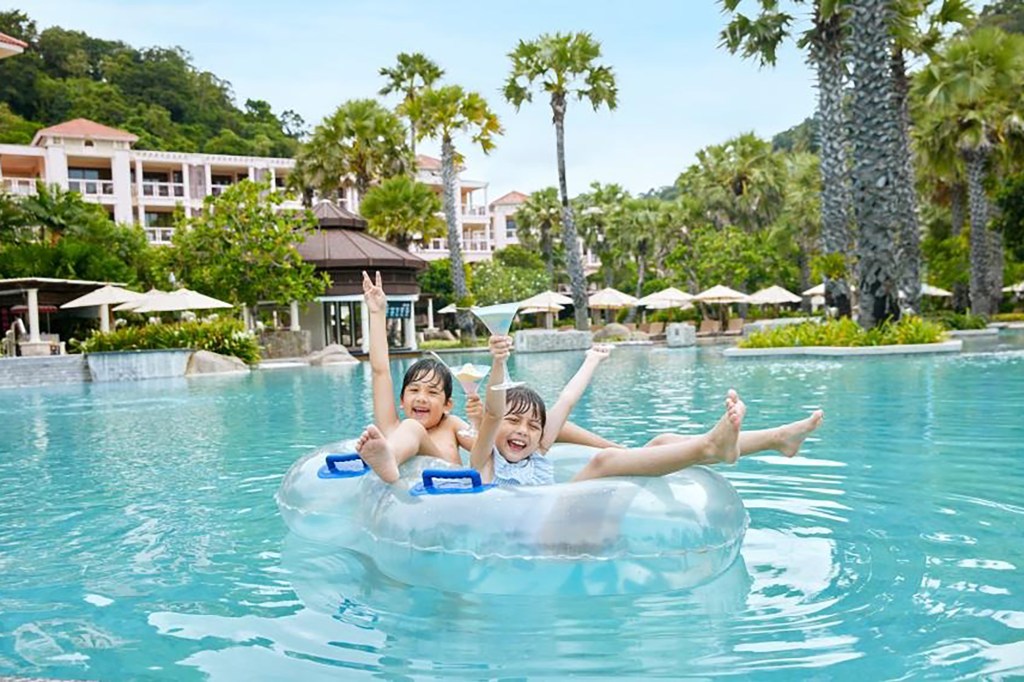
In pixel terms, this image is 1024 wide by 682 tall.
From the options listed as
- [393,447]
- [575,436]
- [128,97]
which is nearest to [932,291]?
[575,436]

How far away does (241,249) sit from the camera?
28516mm

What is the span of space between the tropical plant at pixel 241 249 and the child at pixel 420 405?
2442 centimetres

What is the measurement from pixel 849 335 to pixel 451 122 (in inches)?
829

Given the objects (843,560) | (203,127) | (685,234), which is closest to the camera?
(843,560)

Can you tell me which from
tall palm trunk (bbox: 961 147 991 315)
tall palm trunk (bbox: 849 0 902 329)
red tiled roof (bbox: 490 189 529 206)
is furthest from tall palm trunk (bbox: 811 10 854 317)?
red tiled roof (bbox: 490 189 529 206)

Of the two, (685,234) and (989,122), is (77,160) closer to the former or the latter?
(685,234)

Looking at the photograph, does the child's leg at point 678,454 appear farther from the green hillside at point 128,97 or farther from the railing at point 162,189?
the green hillside at point 128,97

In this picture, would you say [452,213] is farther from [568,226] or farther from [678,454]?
[678,454]

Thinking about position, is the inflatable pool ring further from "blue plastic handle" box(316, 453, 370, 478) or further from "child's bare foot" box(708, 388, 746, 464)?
"blue plastic handle" box(316, 453, 370, 478)

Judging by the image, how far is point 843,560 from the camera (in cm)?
451

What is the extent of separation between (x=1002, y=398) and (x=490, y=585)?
890 centimetres

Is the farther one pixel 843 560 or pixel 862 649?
pixel 843 560

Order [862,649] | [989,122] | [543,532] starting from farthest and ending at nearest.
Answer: [989,122] < [543,532] < [862,649]

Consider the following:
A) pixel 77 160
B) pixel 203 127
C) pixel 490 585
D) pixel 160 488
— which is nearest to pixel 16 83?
pixel 203 127
